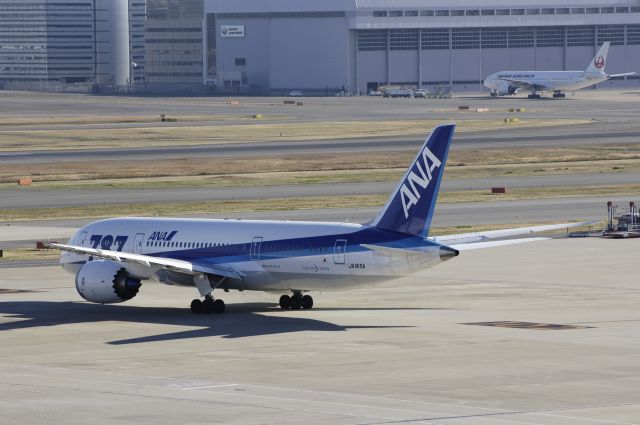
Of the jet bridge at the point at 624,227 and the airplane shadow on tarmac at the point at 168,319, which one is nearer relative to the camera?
the airplane shadow on tarmac at the point at 168,319

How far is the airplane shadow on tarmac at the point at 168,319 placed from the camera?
164 feet

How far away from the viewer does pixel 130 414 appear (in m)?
34.4

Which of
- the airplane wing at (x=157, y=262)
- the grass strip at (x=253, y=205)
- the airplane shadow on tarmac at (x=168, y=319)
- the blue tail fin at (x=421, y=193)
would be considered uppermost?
the blue tail fin at (x=421, y=193)

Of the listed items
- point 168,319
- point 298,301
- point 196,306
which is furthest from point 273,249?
point 168,319

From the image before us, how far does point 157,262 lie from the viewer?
53.2 m

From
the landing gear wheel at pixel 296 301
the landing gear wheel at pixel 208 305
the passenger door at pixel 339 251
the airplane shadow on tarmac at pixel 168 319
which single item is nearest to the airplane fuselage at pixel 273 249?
the passenger door at pixel 339 251

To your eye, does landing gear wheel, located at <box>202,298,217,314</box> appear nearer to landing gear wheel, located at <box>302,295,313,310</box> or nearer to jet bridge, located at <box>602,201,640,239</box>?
landing gear wheel, located at <box>302,295,313,310</box>

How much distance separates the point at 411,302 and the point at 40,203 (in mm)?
49350

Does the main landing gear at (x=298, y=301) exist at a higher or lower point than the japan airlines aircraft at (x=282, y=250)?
lower

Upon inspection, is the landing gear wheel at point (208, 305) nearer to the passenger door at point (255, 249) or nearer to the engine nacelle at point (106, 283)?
the passenger door at point (255, 249)

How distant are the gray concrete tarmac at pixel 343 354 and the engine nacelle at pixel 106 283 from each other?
0.91 meters

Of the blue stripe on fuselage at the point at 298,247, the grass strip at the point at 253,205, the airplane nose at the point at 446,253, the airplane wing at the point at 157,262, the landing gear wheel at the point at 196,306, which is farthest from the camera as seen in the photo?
the grass strip at the point at 253,205

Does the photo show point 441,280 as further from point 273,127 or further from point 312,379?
point 273,127

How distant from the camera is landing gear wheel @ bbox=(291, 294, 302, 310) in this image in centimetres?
5612
